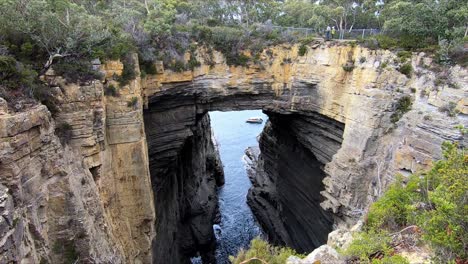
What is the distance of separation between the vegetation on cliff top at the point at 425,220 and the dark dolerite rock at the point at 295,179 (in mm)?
8985

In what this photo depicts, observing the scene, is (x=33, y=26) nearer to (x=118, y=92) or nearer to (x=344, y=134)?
(x=118, y=92)

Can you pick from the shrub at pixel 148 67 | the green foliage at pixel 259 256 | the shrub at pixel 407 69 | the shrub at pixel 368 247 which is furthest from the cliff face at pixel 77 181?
the shrub at pixel 407 69

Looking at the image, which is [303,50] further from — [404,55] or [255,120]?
[255,120]

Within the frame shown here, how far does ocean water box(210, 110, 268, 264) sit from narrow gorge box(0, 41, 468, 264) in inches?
71.5

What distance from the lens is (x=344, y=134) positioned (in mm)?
17109

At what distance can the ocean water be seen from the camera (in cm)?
2816

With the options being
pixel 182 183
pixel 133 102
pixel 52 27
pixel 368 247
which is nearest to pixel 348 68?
pixel 133 102

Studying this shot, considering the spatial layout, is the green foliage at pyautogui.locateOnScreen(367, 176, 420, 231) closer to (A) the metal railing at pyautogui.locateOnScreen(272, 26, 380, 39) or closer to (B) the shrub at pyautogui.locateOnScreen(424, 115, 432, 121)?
(B) the shrub at pyautogui.locateOnScreen(424, 115, 432, 121)

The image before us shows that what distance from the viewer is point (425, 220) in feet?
23.9

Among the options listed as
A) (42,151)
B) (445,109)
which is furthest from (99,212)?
(445,109)

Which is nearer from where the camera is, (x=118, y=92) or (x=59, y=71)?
(x=59, y=71)

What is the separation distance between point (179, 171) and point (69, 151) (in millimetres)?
12955

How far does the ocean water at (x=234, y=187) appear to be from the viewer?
1109 inches

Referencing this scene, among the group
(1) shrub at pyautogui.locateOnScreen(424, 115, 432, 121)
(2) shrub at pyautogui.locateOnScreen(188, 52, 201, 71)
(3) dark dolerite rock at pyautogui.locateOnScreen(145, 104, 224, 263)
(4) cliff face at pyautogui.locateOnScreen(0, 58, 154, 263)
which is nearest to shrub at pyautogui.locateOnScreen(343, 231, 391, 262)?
(1) shrub at pyautogui.locateOnScreen(424, 115, 432, 121)
